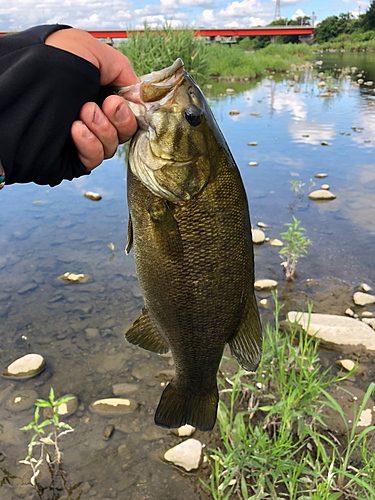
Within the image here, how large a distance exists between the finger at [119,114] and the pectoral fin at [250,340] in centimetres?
93

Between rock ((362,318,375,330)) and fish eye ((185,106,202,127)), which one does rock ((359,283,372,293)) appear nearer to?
rock ((362,318,375,330))

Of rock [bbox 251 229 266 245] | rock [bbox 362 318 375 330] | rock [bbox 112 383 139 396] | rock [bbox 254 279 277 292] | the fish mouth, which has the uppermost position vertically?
the fish mouth

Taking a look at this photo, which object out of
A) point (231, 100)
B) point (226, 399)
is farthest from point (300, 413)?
point (231, 100)

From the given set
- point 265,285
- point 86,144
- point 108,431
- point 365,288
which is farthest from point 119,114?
point 365,288

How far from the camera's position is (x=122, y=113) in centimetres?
166

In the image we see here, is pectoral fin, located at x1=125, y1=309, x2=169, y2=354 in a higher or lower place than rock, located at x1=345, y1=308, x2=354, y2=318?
higher

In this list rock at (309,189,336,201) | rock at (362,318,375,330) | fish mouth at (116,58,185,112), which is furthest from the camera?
rock at (309,189,336,201)

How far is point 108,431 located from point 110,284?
2.28 meters

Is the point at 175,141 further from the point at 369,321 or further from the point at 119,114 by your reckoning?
the point at 369,321

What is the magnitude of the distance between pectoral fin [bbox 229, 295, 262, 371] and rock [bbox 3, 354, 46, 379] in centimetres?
284

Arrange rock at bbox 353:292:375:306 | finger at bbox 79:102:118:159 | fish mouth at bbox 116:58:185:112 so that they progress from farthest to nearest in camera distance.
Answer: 1. rock at bbox 353:292:375:306
2. finger at bbox 79:102:118:159
3. fish mouth at bbox 116:58:185:112

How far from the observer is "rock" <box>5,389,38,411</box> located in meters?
3.66

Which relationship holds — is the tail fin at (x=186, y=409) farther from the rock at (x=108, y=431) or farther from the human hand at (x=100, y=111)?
the rock at (x=108, y=431)

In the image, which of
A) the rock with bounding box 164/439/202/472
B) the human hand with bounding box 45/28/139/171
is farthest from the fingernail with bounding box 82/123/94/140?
the rock with bounding box 164/439/202/472
